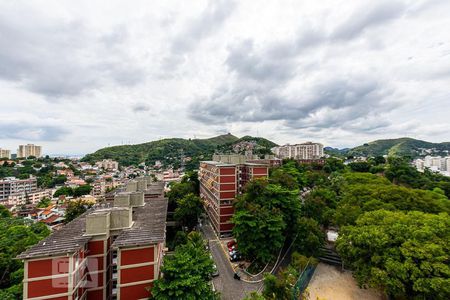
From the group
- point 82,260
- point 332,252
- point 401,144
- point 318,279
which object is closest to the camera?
point 82,260

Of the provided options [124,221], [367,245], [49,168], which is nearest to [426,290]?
[367,245]

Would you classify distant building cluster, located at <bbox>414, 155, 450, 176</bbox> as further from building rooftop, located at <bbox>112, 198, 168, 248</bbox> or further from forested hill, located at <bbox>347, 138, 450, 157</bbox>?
building rooftop, located at <bbox>112, 198, 168, 248</bbox>

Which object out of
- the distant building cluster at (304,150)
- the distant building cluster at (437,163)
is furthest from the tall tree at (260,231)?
the distant building cluster at (437,163)

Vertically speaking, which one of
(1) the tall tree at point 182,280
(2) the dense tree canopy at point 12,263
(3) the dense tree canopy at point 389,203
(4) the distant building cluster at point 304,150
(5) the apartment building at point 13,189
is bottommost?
(5) the apartment building at point 13,189

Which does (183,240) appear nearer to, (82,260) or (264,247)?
(264,247)

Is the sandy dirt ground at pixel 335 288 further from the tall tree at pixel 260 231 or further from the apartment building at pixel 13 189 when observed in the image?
the apartment building at pixel 13 189
